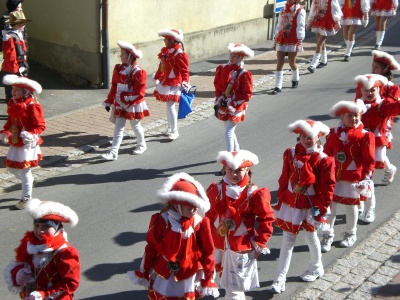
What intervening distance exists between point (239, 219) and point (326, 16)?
36.4 ft

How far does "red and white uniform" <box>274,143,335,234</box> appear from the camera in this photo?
301 inches

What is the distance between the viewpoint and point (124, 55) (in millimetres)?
11406

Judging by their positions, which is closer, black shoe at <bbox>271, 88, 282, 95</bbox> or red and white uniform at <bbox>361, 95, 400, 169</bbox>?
red and white uniform at <bbox>361, 95, 400, 169</bbox>

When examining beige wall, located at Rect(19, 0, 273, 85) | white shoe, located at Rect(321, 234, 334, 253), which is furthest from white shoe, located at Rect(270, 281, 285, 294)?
beige wall, located at Rect(19, 0, 273, 85)

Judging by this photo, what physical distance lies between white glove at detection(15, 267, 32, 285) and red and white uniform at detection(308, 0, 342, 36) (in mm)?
12411

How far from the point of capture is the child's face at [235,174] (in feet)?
22.7

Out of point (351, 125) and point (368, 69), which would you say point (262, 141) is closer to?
point (351, 125)

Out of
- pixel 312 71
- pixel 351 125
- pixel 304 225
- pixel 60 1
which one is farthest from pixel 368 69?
pixel 304 225

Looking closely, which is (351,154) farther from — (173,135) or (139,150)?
(173,135)

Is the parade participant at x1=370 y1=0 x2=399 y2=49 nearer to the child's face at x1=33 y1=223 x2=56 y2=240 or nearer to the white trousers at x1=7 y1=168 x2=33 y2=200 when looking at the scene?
the white trousers at x1=7 y1=168 x2=33 y2=200

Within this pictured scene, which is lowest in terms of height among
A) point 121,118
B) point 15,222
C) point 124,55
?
point 15,222

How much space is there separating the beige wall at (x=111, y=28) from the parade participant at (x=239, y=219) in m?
8.98

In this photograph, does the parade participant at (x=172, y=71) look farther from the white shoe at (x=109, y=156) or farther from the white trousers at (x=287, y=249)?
the white trousers at (x=287, y=249)

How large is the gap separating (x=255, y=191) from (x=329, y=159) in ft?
3.78
